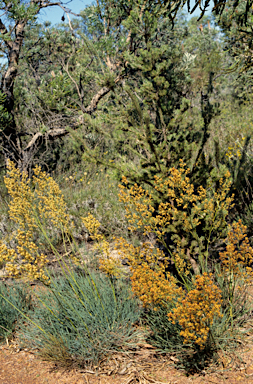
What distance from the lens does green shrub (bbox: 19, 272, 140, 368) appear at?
2.43 metres

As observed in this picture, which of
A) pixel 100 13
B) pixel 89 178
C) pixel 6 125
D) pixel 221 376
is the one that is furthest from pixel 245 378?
pixel 100 13

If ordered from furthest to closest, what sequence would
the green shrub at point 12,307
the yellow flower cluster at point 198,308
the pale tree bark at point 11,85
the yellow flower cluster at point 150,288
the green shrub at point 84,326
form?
the pale tree bark at point 11,85
the green shrub at point 12,307
the green shrub at point 84,326
the yellow flower cluster at point 150,288
the yellow flower cluster at point 198,308

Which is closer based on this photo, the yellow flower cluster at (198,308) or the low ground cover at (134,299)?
the yellow flower cluster at (198,308)

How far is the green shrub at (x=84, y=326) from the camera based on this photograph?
243 centimetres

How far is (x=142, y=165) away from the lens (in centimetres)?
314

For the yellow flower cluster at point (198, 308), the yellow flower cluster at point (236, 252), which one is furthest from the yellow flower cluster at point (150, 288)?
the yellow flower cluster at point (236, 252)

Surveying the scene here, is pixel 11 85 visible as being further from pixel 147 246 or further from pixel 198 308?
pixel 198 308

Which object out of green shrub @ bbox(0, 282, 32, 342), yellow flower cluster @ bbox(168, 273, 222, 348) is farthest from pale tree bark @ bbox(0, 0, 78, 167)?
yellow flower cluster @ bbox(168, 273, 222, 348)

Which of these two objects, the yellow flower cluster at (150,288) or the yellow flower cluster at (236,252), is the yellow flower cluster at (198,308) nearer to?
the yellow flower cluster at (150,288)

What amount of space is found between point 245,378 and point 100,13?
667cm

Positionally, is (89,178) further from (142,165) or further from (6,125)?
(142,165)

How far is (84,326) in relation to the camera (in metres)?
2.55

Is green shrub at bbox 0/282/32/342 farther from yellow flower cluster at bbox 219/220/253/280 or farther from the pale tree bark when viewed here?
the pale tree bark

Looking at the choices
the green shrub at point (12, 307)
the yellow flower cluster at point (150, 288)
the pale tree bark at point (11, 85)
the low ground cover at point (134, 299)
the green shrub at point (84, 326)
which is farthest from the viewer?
the pale tree bark at point (11, 85)
